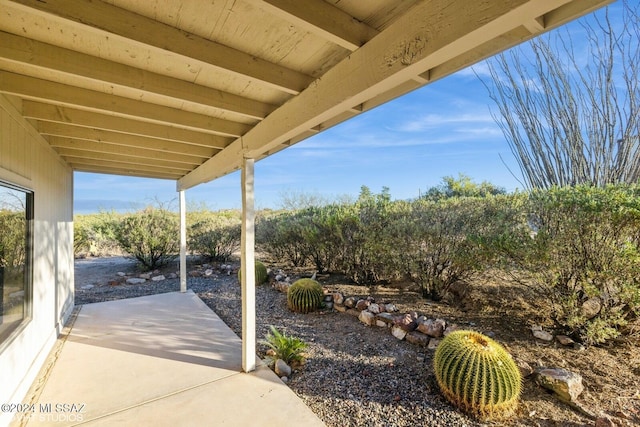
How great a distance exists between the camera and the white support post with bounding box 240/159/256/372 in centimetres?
309

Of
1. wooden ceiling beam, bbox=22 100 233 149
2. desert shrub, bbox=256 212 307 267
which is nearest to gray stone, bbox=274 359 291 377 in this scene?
wooden ceiling beam, bbox=22 100 233 149

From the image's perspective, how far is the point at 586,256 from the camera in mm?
3080

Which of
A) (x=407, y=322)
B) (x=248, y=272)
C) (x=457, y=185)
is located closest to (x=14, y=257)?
(x=248, y=272)

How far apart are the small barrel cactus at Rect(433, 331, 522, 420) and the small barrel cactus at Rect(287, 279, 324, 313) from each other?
8.60 feet

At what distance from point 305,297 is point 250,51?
12.6 feet

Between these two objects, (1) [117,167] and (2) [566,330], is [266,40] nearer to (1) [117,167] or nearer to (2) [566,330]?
(2) [566,330]

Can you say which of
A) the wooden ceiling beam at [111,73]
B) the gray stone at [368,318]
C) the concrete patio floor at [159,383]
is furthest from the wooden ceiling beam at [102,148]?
the gray stone at [368,318]

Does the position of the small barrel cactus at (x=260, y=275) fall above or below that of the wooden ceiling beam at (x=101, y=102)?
below

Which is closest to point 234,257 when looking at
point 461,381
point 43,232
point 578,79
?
point 43,232

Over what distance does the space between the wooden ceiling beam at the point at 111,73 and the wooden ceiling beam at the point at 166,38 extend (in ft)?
1.95

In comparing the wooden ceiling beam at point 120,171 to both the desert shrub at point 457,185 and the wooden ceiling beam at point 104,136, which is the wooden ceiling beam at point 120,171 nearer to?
the wooden ceiling beam at point 104,136

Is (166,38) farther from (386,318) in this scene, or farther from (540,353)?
(540,353)

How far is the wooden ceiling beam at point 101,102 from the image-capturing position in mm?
2166

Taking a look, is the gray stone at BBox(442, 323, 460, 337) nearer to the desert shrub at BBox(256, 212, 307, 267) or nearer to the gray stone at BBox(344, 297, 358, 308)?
the gray stone at BBox(344, 297, 358, 308)
